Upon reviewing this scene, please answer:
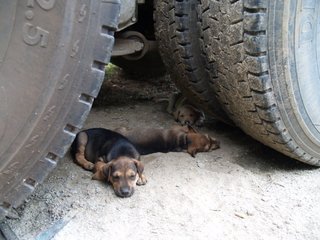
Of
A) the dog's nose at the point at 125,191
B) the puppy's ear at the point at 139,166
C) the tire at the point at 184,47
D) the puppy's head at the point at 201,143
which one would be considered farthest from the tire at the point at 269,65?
the dog's nose at the point at 125,191

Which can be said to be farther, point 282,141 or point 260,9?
point 282,141

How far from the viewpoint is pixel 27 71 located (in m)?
1.78

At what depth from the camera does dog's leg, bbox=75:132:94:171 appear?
2674mm

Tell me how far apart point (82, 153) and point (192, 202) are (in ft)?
2.44

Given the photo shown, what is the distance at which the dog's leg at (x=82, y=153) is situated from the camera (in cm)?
267

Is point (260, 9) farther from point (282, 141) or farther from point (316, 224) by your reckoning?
point (316, 224)

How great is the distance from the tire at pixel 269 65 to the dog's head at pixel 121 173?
0.55 m

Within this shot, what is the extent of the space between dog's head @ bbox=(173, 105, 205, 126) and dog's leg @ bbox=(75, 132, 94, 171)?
0.67m

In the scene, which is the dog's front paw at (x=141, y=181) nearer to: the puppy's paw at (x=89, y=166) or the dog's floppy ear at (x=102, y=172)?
the dog's floppy ear at (x=102, y=172)

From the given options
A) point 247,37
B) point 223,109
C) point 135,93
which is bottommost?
point 135,93

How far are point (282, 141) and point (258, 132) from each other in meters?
0.12

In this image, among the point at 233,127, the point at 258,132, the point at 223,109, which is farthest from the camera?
the point at 233,127

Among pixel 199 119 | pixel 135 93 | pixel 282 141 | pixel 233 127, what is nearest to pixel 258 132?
pixel 282 141

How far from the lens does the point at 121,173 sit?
258 cm
